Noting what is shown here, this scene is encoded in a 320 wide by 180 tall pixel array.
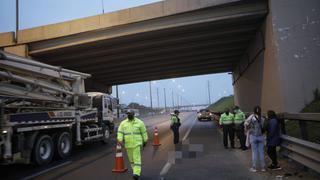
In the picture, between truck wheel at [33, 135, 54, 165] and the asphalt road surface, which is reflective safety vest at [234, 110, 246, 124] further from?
truck wheel at [33, 135, 54, 165]

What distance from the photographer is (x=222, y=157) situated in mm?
12609

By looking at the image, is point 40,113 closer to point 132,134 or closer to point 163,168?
point 163,168

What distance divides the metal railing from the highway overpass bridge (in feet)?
23.8

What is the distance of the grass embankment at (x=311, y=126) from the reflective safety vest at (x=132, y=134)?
5.35 meters

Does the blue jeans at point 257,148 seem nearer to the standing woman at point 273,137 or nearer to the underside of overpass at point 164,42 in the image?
the standing woman at point 273,137

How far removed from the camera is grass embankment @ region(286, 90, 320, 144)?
1128 cm

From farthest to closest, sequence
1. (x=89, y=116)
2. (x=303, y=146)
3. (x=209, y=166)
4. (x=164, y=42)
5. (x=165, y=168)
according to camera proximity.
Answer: (x=164, y=42)
(x=89, y=116)
(x=209, y=166)
(x=165, y=168)
(x=303, y=146)

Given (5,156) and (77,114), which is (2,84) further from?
(77,114)

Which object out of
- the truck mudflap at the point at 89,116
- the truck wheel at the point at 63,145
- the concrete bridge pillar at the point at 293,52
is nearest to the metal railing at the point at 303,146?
the concrete bridge pillar at the point at 293,52

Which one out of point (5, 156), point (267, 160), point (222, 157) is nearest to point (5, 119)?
point (5, 156)

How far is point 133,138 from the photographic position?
28.5 feet

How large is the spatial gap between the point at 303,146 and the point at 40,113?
8570 mm

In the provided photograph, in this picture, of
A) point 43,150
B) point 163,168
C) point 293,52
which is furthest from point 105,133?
point 293,52

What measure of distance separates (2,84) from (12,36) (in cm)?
1456
